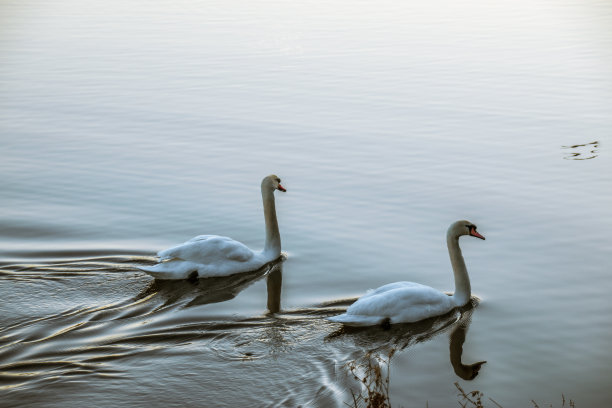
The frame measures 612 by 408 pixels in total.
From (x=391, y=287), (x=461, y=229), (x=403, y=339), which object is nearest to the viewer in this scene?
(x=403, y=339)

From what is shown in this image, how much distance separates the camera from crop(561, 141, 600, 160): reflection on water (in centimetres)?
1620

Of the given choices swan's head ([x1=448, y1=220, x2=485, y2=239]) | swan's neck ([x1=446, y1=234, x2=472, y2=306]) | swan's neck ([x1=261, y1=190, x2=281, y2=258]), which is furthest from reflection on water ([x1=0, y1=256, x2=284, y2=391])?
swan's head ([x1=448, y1=220, x2=485, y2=239])

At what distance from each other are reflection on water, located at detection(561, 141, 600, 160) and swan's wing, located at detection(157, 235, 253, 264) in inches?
278

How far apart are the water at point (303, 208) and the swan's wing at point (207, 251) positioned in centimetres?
30

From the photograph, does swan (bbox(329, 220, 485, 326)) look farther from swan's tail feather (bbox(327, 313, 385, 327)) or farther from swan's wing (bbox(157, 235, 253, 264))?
swan's wing (bbox(157, 235, 253, 264))

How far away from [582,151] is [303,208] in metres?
5.42

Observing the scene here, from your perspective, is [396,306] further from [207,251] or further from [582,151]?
Result: [582,151]

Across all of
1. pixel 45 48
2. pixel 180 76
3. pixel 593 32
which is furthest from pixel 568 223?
pixel 45 48

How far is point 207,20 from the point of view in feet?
105

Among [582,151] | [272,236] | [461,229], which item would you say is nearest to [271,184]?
[272,236]

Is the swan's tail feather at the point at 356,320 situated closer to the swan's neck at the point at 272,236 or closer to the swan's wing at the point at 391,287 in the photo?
the swan's wing at the point at 391,287

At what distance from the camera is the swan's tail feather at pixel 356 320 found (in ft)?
31.7

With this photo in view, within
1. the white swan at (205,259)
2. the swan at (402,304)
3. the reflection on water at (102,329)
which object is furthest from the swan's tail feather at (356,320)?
the white swan at (205,259)

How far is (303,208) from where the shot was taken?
555 inches
